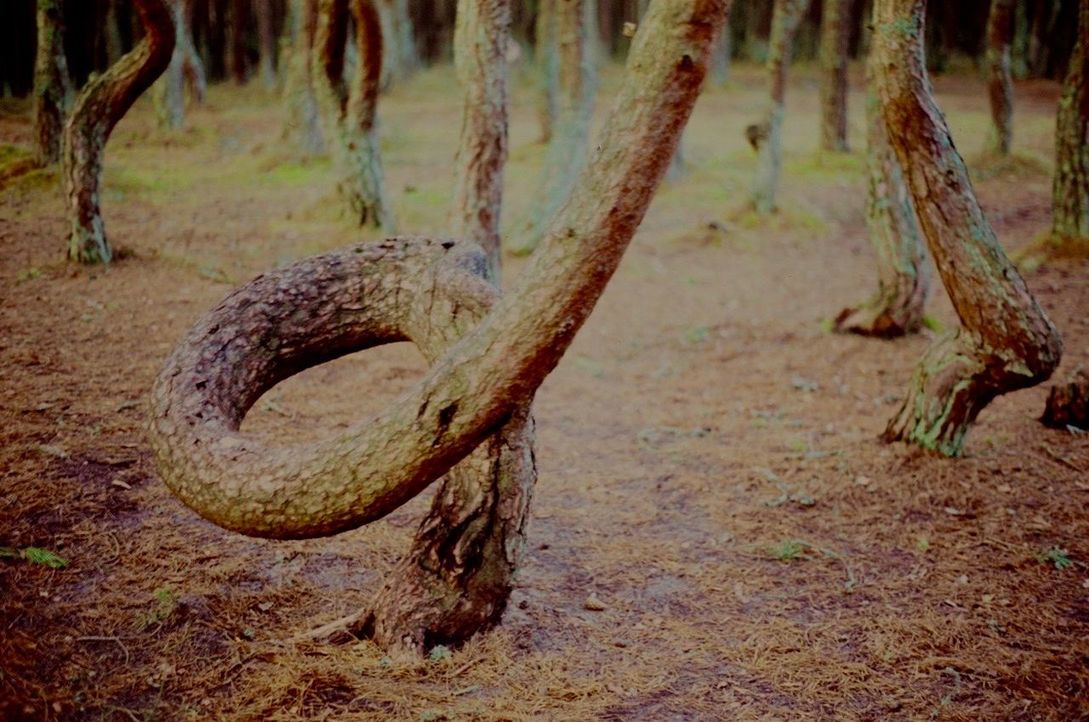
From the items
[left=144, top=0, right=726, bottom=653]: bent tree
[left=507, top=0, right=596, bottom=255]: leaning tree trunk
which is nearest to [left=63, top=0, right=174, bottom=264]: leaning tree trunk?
[left=507, top=0, right=596, bottom=255]: leaning tree trunk

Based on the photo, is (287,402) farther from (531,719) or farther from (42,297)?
(531,719)

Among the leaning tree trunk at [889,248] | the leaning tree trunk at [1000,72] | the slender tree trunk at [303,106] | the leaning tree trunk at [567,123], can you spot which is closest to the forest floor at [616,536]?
the leaning tree trunk at [889,248]

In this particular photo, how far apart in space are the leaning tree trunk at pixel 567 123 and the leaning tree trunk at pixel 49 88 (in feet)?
19.0

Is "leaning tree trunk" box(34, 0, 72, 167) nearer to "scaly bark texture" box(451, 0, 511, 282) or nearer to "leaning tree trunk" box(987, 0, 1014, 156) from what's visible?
"scaly bark texture" box(451, 0, 511, 282)

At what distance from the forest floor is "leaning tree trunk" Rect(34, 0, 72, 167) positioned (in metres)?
0.51

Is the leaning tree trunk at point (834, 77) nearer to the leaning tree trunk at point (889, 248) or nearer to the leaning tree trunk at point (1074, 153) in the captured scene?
the leaning tree trunk at point (1074, 153)

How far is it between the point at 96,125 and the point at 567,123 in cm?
547

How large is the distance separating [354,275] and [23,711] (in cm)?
216

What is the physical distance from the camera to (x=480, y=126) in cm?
689

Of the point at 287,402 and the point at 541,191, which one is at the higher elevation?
the point at 541,191

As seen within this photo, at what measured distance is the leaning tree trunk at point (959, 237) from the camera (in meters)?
4.75

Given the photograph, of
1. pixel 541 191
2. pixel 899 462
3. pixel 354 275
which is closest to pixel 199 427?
pixel 354 275

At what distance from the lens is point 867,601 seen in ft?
13.7

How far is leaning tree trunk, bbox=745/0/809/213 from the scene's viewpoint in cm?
1085
